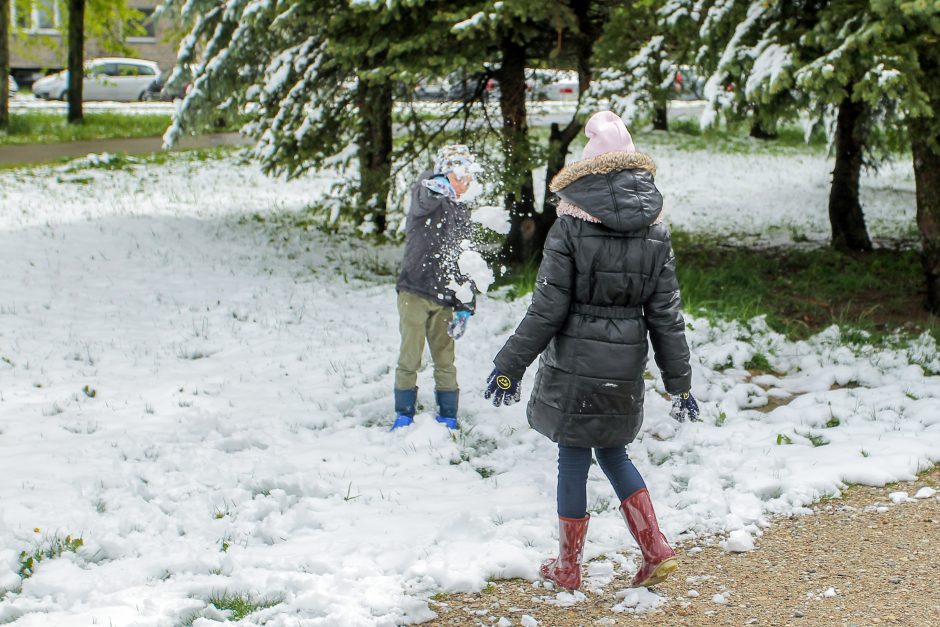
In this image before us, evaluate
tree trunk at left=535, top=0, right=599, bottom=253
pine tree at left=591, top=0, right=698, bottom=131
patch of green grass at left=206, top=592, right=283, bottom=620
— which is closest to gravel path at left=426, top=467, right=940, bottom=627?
patch of green grass at left=206, top=592, right=283, bottom=620

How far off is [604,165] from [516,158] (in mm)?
5846

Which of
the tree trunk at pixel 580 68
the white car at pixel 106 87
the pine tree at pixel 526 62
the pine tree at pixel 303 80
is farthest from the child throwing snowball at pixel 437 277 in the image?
the white car at pixel 106 87

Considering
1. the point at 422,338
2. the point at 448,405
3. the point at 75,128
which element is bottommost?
the point at 448,405

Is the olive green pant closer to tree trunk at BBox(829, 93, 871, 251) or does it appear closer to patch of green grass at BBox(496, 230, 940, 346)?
patch of green grass at BBox(496, 230, 940, 346)

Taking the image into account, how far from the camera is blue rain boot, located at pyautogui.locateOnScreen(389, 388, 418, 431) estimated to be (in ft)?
19.8

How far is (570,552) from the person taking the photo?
408cm

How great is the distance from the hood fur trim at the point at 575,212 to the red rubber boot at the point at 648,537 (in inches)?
45.7

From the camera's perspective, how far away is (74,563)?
423 cm

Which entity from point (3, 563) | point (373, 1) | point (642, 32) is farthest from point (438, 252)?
point (642, 32)

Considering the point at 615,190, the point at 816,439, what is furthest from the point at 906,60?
the point at 615,190

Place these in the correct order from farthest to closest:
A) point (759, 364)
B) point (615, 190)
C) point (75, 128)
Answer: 1. point (75, 128)
2. point (759, 364)
3. point (615, 190)

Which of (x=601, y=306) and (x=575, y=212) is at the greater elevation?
(x=575, y=212)

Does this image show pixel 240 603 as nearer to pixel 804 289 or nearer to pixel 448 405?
pixel 448 405

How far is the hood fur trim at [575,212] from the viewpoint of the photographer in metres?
3.76
